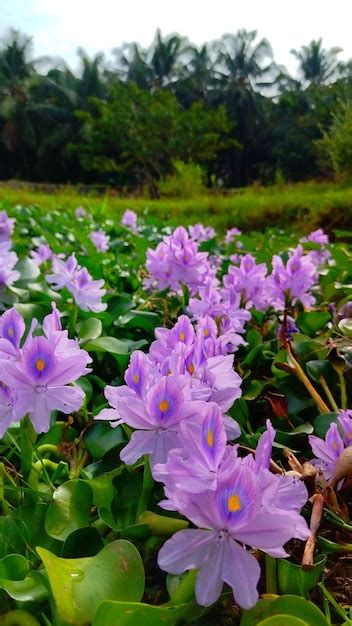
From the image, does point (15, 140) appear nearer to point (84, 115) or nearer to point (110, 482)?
point (84, 115)

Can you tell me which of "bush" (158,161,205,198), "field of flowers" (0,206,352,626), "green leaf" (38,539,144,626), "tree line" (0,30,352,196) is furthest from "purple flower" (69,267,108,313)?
"tree line" (0,30,352,196)

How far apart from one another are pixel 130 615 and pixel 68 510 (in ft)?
0.94

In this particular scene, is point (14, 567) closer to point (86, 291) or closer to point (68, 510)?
point (68, 510)

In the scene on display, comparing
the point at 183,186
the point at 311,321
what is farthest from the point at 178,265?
the point at 183,186

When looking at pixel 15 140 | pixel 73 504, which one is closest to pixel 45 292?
pixel 73 504

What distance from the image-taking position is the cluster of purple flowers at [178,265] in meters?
1.71

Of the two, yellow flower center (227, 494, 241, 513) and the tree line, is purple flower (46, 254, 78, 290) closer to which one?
yellow flower center (227, 494, 241, 513)

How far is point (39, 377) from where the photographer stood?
82 centimetres

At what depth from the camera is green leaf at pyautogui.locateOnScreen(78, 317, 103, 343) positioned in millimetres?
1475

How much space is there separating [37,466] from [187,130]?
1364 inches

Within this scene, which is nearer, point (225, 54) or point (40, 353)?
point (40, 353)

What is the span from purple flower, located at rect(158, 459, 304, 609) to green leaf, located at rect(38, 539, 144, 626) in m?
0.12

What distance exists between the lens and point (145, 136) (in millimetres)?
33938

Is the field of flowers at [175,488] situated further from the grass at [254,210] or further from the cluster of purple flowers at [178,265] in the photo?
the grass at [254,210]
